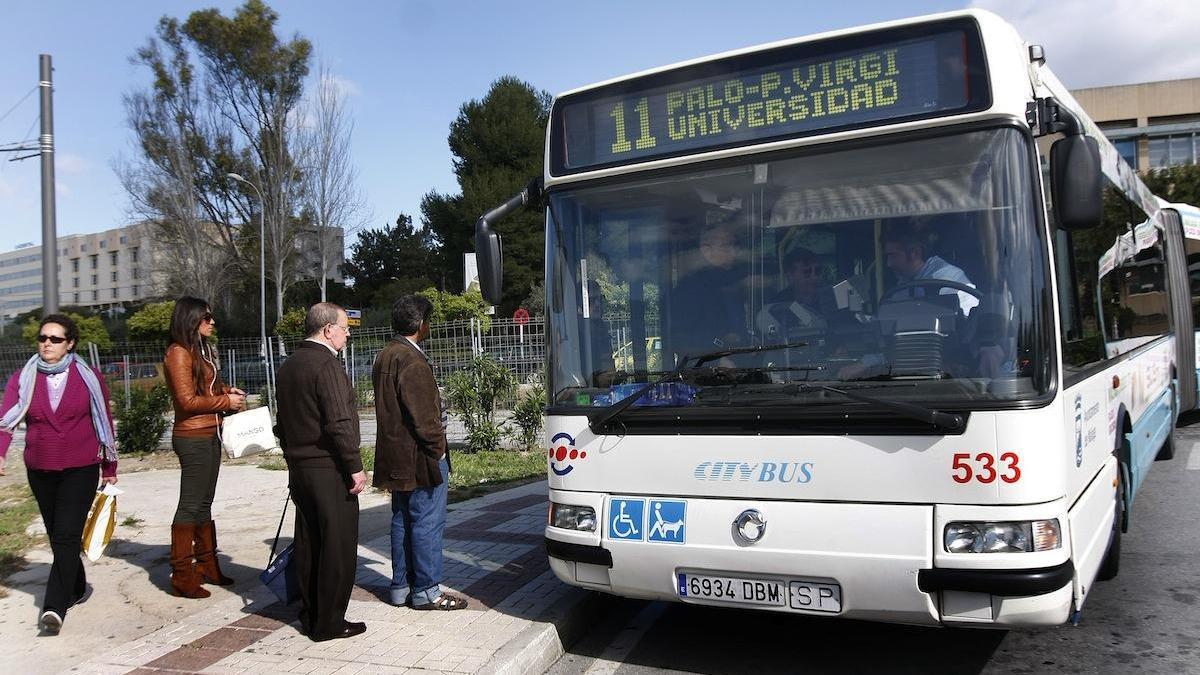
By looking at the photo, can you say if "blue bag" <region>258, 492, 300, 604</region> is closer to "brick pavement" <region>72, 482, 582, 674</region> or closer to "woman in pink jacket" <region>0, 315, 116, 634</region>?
"brick pavement" <region>72, 482, 582, 674</region>

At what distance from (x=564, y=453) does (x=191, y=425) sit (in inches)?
105

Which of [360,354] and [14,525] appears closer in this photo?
[14,525]

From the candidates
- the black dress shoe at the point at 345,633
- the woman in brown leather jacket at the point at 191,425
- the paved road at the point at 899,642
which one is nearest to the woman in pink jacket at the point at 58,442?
the woman in brown leather jacket at the point at 191,425

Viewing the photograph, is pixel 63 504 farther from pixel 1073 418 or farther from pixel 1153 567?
pixel 1153 567

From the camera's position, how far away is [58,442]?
5.24 m

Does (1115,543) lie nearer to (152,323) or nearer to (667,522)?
(667,522)

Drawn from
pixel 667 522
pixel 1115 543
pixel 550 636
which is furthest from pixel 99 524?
pixel 1115 543

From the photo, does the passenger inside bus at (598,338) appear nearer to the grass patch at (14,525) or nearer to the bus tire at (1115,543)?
the bus tire at (1115,543)

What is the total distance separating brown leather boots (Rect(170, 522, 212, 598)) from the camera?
19.1ft

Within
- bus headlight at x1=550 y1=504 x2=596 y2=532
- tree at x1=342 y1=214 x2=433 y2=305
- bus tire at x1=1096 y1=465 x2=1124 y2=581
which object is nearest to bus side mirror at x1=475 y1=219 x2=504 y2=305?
bus headlight at x1=550 y1=504 x2=596 y2=532

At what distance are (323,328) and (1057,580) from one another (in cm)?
381

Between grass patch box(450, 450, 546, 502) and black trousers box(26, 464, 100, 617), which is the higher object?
black trousers box(26, 464, 100, 617)

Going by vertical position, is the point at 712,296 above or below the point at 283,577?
above

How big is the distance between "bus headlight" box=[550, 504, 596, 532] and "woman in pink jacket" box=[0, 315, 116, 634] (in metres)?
2.83
